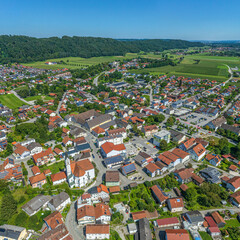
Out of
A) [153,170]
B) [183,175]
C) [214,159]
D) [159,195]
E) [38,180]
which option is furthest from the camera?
[214,159]

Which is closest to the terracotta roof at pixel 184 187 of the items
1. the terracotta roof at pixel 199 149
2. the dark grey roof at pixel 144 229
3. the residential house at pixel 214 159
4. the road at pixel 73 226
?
the dark grey roof at pixel 144 229

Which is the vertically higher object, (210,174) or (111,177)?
(111,177)

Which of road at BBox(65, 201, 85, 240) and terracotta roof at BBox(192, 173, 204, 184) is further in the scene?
terracotta roof at BBox(192, 173, 204, 184)

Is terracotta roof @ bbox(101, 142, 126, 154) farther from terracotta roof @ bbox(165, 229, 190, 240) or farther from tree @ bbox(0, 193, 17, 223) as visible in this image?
terracotta roof @ bbox(165, 229, 190, 240)

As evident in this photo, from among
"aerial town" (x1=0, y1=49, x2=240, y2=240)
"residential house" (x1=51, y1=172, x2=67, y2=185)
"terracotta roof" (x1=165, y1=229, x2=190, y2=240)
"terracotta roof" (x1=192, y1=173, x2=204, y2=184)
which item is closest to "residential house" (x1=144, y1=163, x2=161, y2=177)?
"aerial town" (x1=0, y1=49, x2=240, y2=240)

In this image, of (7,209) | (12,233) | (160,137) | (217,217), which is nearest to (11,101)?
(7,209)

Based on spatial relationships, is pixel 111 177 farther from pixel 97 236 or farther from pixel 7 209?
pixel 7 209

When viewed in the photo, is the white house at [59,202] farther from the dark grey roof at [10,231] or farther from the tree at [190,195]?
the tree at [190,195]
